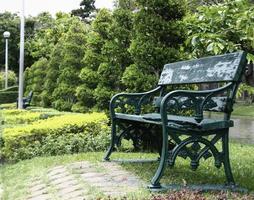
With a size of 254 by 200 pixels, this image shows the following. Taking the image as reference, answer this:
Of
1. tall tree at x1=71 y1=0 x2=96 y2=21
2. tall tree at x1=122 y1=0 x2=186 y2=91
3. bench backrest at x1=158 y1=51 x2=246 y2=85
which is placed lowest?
bench backrest at x1=158 y1=51 x2=246 y2=85

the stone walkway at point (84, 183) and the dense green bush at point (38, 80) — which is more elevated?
the dense green bush at point (38, 80)

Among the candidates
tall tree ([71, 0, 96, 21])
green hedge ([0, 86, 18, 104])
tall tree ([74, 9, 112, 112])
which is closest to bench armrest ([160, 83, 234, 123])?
tall tree ([74, 9, 112, 112])

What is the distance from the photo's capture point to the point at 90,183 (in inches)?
174

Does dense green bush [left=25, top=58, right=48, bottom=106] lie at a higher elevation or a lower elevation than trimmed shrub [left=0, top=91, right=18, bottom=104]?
higher

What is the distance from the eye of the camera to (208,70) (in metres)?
4.85

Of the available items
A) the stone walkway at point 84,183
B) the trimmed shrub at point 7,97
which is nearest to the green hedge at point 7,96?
the trimmed shrub at point 7,97

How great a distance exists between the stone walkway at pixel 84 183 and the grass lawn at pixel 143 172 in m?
0.13

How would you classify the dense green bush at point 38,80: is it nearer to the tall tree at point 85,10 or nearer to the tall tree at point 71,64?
the tall tree at point 71,64

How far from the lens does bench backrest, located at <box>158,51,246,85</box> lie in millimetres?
4277

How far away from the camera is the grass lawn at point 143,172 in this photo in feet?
15.1

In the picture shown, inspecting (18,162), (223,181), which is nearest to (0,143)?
(18,162)

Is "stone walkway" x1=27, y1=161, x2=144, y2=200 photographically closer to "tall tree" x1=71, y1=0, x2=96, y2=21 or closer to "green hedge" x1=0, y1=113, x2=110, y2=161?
"green hedge" x1=0, y1=113, x2=110, y2=161

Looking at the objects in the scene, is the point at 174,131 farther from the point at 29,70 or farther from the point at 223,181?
the point at 29,70

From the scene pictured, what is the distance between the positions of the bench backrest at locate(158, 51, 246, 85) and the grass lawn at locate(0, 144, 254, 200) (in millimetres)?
978
